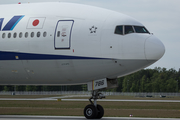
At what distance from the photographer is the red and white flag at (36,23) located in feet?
68.3

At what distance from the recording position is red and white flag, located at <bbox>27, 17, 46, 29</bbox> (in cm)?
2083

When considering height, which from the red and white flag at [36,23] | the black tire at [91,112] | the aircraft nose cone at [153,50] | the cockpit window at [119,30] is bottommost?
the black tire at [91,112]

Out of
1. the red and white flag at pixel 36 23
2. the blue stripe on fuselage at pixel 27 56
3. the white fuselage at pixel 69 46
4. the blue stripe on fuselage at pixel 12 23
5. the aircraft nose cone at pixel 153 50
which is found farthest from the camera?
the blue stripe on fuselage at pixel 12 23

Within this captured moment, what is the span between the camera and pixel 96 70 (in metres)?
20.4

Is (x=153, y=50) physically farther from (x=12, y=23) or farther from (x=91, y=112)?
(x=12, y=23)

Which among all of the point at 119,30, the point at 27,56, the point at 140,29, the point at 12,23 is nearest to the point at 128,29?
the point at 119,30

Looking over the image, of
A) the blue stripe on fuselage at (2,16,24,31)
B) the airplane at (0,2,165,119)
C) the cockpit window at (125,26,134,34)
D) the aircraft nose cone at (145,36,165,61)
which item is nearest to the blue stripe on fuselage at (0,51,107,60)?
the airplane at (0,2,165,119)

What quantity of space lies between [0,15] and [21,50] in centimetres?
347

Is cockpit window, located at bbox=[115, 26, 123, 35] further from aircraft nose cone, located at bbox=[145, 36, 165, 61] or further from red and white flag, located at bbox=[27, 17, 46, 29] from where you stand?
red and white flag, located at bbox=[27, 17, 46, 29]

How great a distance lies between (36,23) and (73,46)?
121 inches

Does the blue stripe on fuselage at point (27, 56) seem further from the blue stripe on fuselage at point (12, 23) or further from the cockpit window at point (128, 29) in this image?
the cockpit window at point (128, 29)

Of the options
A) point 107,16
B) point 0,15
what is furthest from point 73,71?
point 0,15

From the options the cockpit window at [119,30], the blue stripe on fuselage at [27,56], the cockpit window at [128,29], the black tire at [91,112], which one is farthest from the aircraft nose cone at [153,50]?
the black tire at [91,112]

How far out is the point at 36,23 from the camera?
21.0m
